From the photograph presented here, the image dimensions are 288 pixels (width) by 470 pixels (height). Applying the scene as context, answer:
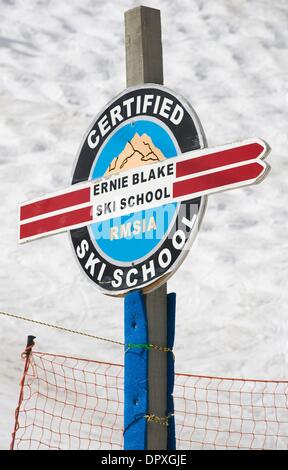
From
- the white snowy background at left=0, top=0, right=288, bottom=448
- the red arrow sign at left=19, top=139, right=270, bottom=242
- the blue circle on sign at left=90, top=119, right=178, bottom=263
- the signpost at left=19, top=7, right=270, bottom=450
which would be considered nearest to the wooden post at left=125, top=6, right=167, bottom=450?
the signpost at left=19, top=7, right=270, bottom=450

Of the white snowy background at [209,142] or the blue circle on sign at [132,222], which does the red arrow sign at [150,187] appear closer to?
the blue circle on sign at [132,222]

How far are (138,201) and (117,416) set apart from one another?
22.4 ft

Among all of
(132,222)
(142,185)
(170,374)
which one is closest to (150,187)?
(142,185)

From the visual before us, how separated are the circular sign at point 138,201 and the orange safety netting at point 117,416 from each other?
14.7 ft

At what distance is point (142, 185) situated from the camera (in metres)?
5.34

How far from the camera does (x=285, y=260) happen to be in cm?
1630

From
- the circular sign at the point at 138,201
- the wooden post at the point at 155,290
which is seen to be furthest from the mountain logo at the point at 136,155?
the wooden post at the point at 155,290

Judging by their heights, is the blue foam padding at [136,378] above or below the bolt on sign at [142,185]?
below

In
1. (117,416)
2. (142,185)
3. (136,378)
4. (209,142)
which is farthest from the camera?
(209,142)

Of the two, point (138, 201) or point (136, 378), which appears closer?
point (136, 378)

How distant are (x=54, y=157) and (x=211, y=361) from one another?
20.8 ft

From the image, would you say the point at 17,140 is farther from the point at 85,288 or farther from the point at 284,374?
the point at 284,374

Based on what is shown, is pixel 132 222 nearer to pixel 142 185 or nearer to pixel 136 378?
pixel 142 185

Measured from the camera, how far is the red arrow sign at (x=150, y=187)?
496 cm
